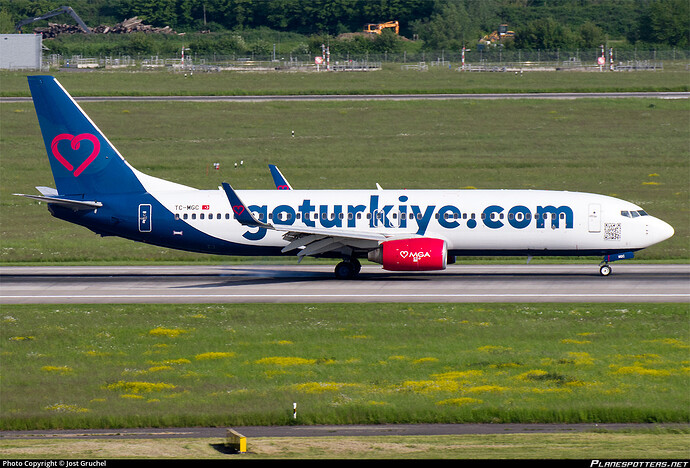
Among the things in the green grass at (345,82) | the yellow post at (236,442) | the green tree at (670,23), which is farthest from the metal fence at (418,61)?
the yellow post at (236,442)

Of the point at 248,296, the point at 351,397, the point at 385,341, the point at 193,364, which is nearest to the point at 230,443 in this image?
the point at 351,397

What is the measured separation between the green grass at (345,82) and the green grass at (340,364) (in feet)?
287

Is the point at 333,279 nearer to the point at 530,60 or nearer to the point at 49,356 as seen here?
the point at 49,356

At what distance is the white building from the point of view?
15575 cm

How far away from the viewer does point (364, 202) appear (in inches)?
1994

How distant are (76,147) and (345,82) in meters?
89.3

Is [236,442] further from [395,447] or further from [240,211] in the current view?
[240,211]

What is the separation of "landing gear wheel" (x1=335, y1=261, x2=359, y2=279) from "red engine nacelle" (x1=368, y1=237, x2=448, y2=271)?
3049mm

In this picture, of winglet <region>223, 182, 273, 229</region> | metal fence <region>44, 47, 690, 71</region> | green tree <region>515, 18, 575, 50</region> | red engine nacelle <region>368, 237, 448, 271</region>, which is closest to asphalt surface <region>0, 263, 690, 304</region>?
red engine nacelle <region>368, 237, 448, 271</region>

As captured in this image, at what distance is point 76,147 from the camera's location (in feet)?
170

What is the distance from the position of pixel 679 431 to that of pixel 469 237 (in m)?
23.8

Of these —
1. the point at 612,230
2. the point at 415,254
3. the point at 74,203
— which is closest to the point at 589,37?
the point at 612,230

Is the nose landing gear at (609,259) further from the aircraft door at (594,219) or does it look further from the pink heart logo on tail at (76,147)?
the pink heart logo on tail at (76,147)

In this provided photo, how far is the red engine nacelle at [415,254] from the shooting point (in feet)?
158
